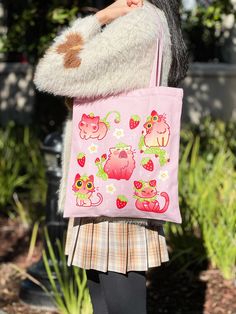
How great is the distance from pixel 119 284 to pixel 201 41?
8.59 meters

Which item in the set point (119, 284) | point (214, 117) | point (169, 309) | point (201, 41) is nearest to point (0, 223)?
point (169, 309)

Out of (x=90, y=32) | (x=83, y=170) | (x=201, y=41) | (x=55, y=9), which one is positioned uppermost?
(x=201, y=41)

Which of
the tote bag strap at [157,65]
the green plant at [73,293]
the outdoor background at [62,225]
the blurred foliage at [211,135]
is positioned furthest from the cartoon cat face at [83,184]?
the blurred foliage at [211,135]

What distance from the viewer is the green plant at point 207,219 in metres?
4.58

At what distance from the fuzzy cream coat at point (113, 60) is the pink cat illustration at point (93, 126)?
83 millimetres

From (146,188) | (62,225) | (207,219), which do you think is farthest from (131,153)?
(207,219)

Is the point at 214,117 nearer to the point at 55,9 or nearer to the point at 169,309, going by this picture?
the point at 55,9

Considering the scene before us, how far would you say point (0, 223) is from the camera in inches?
246

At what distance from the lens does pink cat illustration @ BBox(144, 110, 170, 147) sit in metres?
2.74

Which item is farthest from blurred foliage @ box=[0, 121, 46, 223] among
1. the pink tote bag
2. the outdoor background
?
the pink tote bag

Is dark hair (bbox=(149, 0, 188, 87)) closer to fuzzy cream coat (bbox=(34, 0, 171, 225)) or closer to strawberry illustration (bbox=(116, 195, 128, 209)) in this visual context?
fuzzy cream coat (bbox=(34, 0, 171, 225))

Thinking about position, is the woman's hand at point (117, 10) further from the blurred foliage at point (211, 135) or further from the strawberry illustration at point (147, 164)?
the blurred foliage at point (211, 135)

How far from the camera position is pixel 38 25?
5801mm

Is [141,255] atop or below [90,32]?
below
